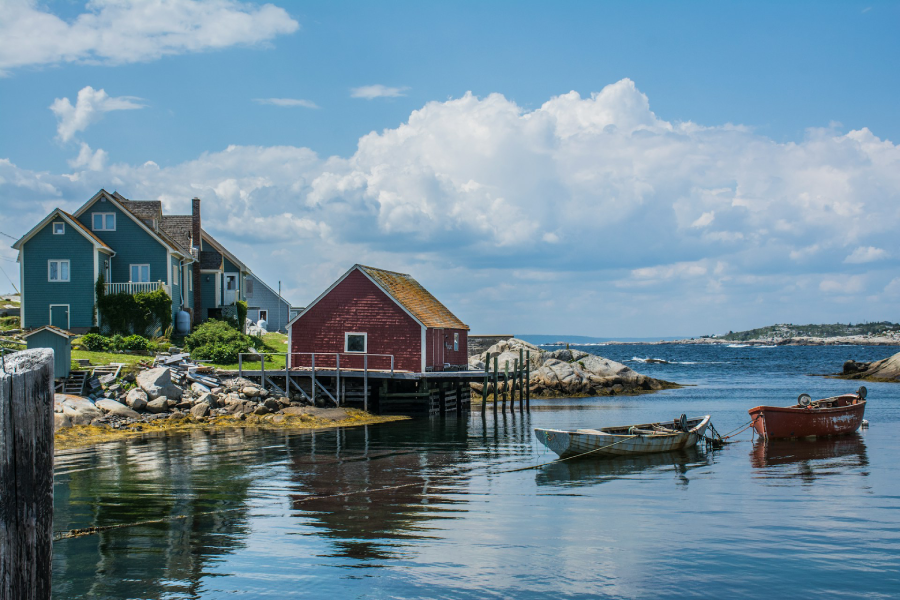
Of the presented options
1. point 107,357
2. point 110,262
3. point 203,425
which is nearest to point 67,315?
point 110,262

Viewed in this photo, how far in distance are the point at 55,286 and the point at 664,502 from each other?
39473mm

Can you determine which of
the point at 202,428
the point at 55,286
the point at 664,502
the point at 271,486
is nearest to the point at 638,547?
the point at 664,502

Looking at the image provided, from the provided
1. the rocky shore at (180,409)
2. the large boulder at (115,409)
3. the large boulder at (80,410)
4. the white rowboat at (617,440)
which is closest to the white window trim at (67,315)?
the rocky shore at (180,409)

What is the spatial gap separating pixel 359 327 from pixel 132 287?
1651cm

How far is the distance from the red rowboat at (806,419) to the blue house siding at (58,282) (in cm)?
3697

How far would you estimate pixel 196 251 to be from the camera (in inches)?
2149

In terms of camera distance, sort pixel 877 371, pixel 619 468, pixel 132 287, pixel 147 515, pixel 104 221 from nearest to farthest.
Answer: pixel 147 515 → pixel 619 468 → pixel 132 287 → pixel 104 221 → pixel 877 371

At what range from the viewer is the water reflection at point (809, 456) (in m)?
22.9

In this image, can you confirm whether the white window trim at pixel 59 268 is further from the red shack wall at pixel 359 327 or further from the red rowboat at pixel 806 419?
the red rowboat at pixel 806 419

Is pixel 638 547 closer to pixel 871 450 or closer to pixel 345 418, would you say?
pixel 871 450

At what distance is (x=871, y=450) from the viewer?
90.9 feet

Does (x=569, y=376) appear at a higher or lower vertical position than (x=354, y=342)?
lower

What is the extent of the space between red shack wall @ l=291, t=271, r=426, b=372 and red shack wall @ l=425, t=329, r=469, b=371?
84cm

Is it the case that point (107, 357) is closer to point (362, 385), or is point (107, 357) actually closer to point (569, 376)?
point (362, 385)
